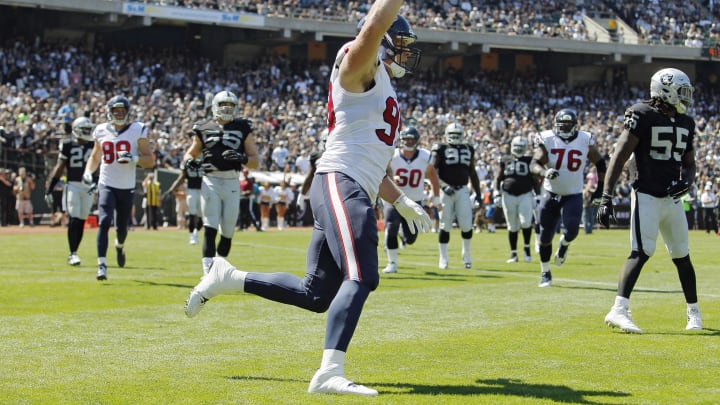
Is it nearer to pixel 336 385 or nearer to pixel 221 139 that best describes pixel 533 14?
pixel 221 139

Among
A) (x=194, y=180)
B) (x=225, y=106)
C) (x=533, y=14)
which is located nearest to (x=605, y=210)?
(x=225, y=106)

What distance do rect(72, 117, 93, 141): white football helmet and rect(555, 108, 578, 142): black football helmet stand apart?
6.54 metres

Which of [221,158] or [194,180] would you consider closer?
[221,158]

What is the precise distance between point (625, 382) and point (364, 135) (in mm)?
2139

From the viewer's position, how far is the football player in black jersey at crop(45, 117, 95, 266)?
44.3 feet

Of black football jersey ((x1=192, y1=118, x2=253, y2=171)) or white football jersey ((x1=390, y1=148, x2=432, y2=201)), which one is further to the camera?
white football jersey ((x1=390, y1=148, x2=432, y2=201))

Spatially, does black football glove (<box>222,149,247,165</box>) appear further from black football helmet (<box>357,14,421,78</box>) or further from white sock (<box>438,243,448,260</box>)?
black football helmet (<box>357,14,421,78</box>)

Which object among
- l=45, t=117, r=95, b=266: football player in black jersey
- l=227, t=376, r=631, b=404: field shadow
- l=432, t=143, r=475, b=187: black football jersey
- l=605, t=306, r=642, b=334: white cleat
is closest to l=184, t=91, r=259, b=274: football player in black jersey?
l=45, t=117, r=95, b=266: football player in black jersey

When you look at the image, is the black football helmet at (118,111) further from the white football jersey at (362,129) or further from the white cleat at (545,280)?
the white football jersey at (362,129)

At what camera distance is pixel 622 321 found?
26.4 ft

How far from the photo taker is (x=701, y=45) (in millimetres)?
52312

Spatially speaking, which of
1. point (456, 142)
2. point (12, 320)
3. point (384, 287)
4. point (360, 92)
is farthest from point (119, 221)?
point (360, 92)

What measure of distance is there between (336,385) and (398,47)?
1994mm

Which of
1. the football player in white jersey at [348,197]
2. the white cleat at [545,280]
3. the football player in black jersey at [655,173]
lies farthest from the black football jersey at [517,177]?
the football player in white jersey at [348,197]
